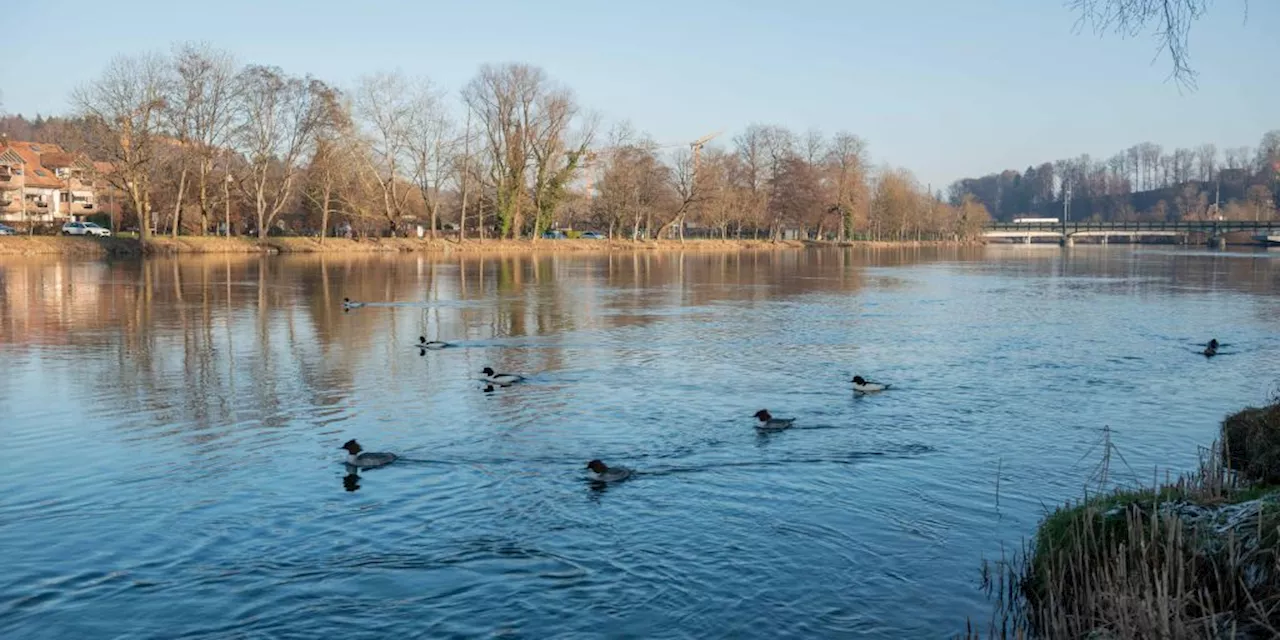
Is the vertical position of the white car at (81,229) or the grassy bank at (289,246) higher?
the white car at (81,229)

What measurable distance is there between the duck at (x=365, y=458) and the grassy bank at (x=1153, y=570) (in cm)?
792

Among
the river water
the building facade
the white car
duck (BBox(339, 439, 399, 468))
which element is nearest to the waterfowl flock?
duck (BBox(339, 439, 399, 468))

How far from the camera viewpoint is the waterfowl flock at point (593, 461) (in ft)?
41.7

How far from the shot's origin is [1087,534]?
8.25 meters

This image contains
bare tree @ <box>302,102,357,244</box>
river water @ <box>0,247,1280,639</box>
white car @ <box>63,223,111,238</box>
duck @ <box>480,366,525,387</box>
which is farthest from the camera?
white car @ <box>63,223,111,238</box>

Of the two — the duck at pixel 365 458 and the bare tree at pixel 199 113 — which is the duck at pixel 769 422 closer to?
the duck at pixel 365 458

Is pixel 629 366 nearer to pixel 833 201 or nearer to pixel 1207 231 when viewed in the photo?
pixel 833 201

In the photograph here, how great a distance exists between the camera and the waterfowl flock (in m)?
12.7

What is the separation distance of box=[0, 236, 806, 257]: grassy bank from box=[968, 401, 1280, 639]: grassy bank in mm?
71819

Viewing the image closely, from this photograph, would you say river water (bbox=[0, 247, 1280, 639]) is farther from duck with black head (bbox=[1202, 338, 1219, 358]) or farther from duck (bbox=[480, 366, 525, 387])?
duck with black head (bbox=[1202, 338, 1219, 358])

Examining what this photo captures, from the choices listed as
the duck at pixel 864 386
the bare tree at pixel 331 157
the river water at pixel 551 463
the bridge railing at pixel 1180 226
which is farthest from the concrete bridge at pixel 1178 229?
the duck at pixel 864 386

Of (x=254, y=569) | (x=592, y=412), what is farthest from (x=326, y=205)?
(x=254, y=569)

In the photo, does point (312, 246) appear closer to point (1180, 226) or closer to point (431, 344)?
point (431, 344)

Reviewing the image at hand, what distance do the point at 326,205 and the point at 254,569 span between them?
77130 mm
